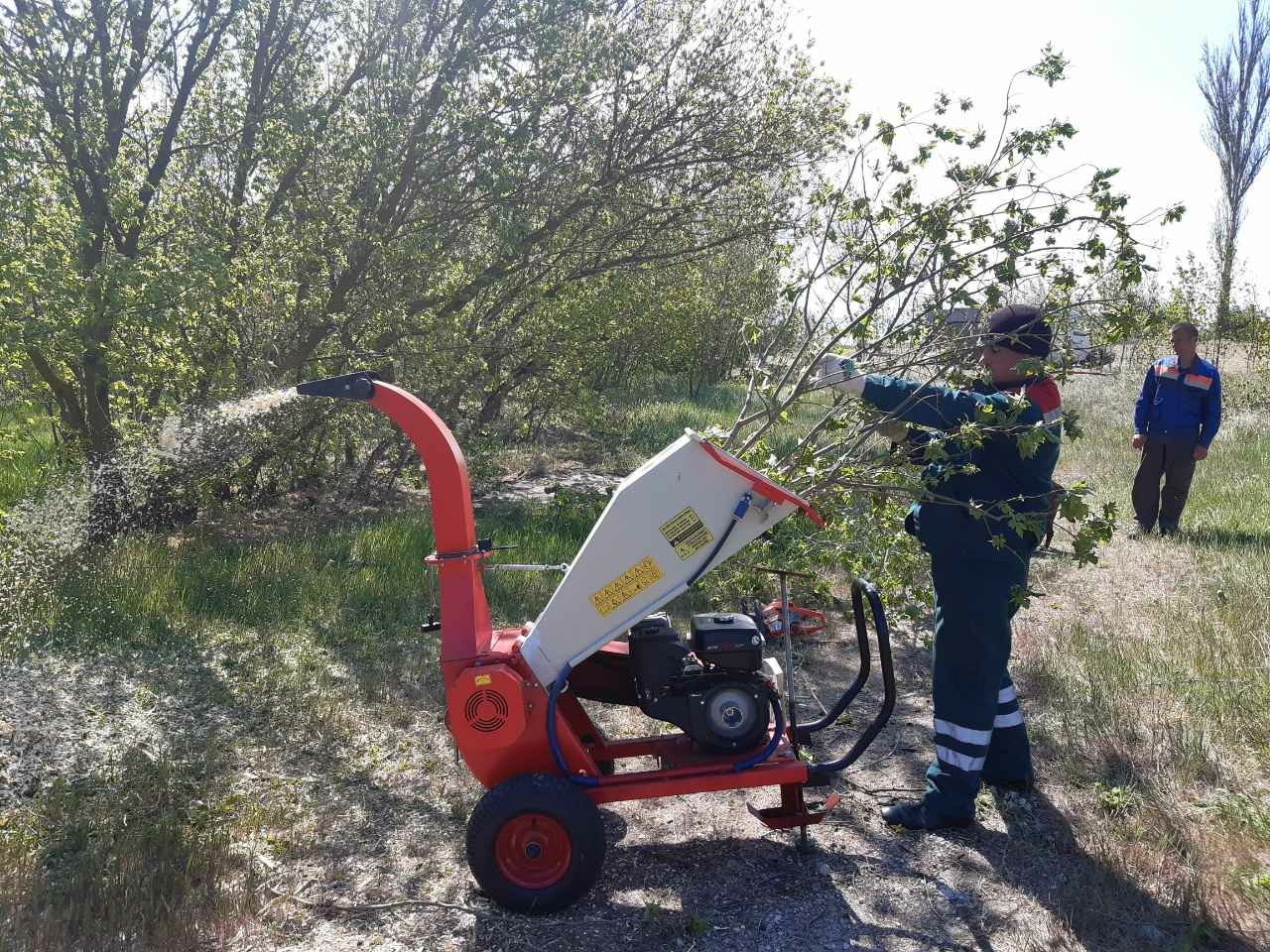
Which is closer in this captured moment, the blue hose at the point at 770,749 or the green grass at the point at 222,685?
the green grass at the point at 222,685

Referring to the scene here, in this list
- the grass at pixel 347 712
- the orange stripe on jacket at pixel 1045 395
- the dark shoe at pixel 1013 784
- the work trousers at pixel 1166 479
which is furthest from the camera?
the work trousers at pixel 1166 479

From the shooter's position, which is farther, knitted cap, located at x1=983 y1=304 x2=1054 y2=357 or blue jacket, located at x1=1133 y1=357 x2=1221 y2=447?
blue jacket, located at x1=1133 y1=357 x2=1221 y2=447

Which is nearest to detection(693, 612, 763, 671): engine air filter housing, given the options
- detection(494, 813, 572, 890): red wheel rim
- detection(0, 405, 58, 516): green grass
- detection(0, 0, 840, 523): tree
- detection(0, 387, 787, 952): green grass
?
detection(494, 813, 572, 890): red wheel rim

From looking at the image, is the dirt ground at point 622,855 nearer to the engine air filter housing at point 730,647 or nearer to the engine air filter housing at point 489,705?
the engine air filter housing at point 489,705

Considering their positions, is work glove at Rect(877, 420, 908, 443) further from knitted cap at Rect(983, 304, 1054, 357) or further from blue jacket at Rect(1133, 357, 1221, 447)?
blue jacket at Rect(1133, 357, 1221, 447)

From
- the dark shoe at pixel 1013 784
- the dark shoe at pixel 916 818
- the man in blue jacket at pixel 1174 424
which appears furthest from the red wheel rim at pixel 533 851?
the man in blue jacket at pixel 1174 424

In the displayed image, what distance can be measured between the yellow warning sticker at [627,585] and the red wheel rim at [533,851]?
2.57 feet

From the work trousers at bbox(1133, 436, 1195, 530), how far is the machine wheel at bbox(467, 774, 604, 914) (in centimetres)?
745

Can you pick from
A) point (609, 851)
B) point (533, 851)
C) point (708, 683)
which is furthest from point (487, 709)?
point (609, 851)

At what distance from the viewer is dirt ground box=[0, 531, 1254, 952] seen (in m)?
3.27

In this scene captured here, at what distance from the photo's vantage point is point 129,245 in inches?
296

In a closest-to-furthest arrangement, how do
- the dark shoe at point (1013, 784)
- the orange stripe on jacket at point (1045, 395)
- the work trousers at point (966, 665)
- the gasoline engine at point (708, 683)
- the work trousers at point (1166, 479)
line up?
the gasoline engine at point (708, 683) < the work trousers at point (966, 665) < the orange stripe on jacket at point (1045, 395) < the dark shoe at point (1013, 784) < the work trousers at point (1166, 479)

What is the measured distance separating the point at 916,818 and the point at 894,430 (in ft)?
5.42

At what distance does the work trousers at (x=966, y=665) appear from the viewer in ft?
12.7
